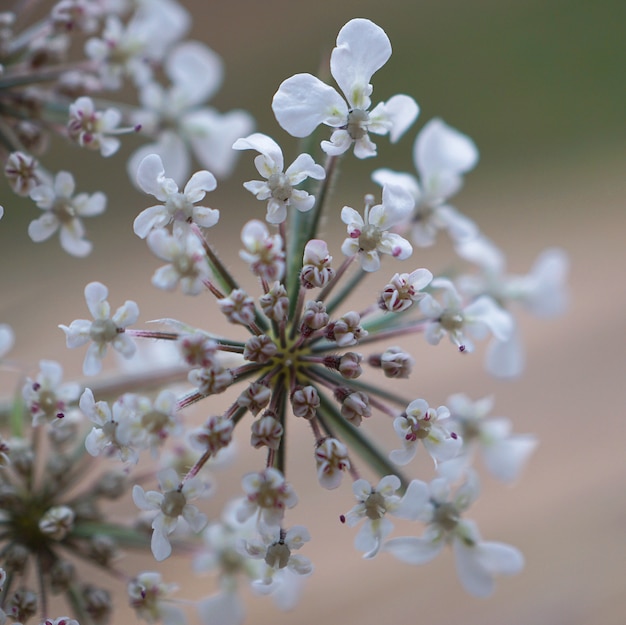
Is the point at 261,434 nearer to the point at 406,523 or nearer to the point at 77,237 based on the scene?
the point at 77,237

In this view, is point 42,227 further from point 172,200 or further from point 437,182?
point 437,182

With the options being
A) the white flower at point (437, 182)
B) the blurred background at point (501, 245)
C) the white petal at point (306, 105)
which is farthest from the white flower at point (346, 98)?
the blurred background at point (501, 245)

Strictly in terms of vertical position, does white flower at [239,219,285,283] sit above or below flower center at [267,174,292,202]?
below

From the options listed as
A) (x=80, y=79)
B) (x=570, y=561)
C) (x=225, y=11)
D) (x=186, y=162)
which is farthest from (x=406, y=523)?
(x=225, y=11)

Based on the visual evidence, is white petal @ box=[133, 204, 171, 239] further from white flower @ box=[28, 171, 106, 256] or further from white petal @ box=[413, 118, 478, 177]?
white petal @ box=[413, 118, 478, 177]

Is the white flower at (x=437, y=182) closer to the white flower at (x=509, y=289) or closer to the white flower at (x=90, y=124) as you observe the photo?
the white flower at (x=509, y=289)

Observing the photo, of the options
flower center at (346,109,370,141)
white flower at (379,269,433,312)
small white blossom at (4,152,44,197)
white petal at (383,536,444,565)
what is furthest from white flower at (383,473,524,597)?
small white blossom at (4,152,44,197)
